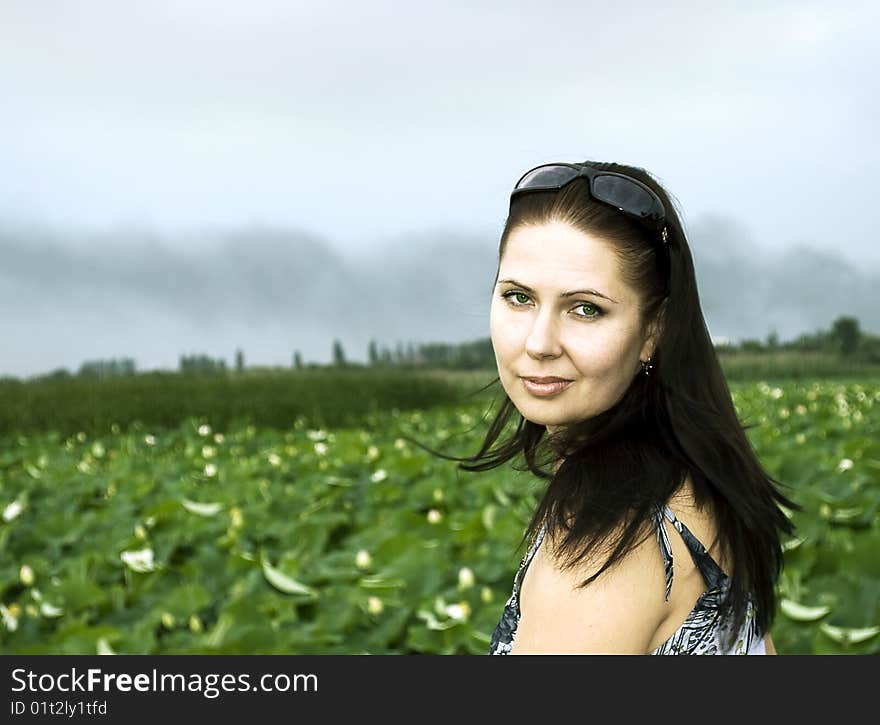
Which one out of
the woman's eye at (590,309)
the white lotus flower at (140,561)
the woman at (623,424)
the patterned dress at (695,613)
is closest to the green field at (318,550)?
the white lotus flower at (140,561)

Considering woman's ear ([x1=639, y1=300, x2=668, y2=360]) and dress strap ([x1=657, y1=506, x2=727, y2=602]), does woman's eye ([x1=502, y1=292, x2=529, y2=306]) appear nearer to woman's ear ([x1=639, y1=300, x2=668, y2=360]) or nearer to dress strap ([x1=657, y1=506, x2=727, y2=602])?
woman's ear ([x1=639, y1=300, x2=668, y2=360])

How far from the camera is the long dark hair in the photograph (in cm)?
128

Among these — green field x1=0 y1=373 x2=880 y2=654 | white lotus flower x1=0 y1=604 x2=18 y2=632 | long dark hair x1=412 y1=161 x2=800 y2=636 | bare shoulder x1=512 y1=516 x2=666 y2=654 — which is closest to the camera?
bare shoulder x1=512 y1=516 x2=666 y2=654

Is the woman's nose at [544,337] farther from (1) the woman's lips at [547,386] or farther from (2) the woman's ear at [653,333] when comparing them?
(2) the woman's ear at [653,333]

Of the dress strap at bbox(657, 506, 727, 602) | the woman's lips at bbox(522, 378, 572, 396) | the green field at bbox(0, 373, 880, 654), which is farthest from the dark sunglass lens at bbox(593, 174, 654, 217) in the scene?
the green field at bbox(0, 373, 880, 654)

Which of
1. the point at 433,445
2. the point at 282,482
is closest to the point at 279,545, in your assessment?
the point at 282,482

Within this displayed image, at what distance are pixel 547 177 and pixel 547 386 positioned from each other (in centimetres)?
31

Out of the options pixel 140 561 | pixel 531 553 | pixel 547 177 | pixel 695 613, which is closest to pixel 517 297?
pixel 547 177

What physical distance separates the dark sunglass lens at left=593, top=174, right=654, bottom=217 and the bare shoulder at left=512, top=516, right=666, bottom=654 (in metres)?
0.45

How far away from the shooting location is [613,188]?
134 centimetres

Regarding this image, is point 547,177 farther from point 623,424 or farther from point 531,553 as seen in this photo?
point 531,553

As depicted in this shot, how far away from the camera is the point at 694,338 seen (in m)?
1.43

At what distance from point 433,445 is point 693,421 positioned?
5105 millimetres
